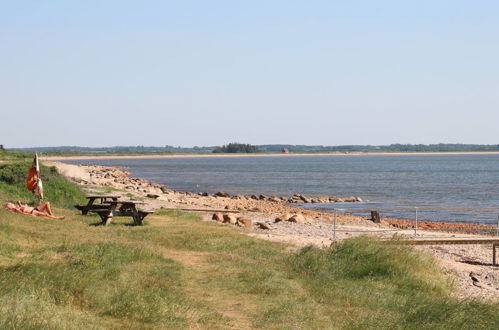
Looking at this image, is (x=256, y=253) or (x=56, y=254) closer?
(x=56, y=254)

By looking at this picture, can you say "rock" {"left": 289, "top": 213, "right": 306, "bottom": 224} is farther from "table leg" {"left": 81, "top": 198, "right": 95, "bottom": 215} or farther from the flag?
the flag

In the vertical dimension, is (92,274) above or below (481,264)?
above

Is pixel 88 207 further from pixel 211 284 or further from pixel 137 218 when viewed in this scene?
pixel 211 284

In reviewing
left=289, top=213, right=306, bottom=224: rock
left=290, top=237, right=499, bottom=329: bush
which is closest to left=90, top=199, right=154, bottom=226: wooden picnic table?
left=290, top=237, right=499, bottom=329: bush

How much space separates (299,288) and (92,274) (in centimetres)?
A: 334

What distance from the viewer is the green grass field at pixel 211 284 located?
8.85m

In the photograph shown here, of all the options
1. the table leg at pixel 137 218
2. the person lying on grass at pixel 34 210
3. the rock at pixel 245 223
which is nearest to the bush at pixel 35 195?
the person lying on grass at pixel 34 210

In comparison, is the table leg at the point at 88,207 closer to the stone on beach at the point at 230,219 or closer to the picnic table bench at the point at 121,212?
the picnic table bench at the point at 121,212

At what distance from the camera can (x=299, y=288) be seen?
37.6 feet

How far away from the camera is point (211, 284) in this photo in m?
11.3

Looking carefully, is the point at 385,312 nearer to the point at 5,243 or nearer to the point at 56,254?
the point at 56,254

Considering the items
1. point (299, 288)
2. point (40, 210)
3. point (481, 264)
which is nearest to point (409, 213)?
point (481, 264)

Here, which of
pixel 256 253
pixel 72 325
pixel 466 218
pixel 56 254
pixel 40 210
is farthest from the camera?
pixel 466 218

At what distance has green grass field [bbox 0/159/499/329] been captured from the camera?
8.85 m
